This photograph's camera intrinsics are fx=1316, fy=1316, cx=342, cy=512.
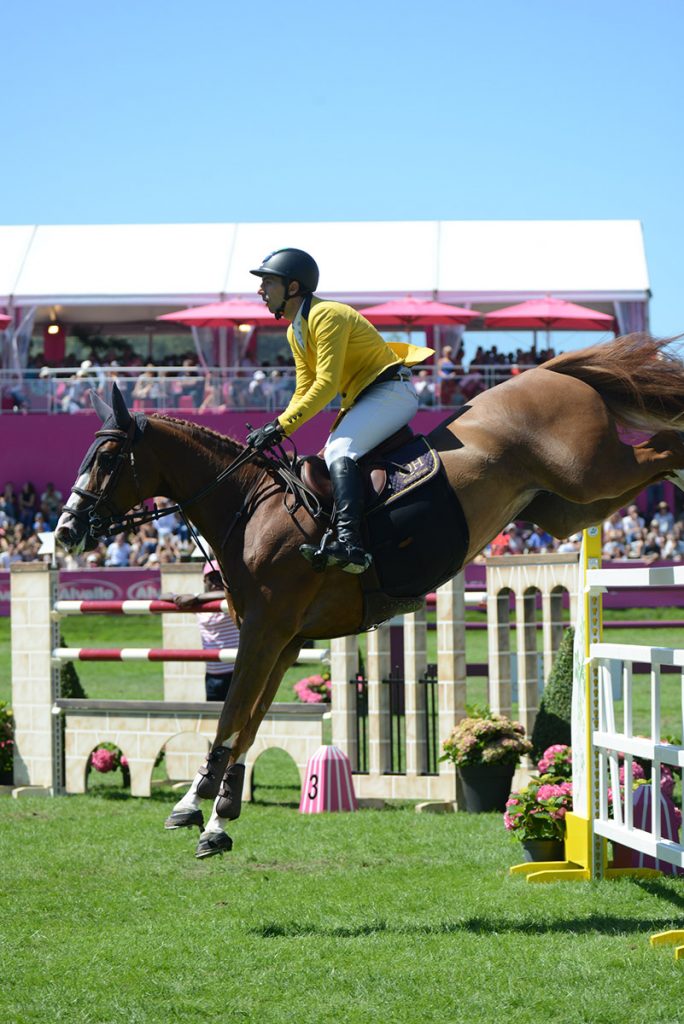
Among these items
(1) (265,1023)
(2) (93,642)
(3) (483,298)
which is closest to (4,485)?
(2) (93,642)

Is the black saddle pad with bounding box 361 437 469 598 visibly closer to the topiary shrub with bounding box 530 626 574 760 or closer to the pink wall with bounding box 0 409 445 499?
the topiary shrub with bounding box 530 626 574 760

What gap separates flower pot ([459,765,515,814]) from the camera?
8320mm

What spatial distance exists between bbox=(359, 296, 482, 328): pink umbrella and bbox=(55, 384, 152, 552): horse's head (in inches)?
818

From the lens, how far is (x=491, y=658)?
898 centimetres

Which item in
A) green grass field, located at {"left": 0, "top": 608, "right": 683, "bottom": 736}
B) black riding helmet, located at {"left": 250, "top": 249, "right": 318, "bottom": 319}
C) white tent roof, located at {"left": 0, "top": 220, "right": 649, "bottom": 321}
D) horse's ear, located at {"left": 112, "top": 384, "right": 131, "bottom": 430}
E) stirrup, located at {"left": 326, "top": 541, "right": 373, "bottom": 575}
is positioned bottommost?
green grass field, located at {"left": 0, "top": 608, "right": 683, "bottom": 736}

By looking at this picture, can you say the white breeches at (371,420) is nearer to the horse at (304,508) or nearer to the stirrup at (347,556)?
the horse at (304,508)

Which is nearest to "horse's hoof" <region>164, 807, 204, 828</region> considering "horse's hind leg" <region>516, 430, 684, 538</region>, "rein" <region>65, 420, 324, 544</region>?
"rein" <region>65, 420, 324, 544</region>

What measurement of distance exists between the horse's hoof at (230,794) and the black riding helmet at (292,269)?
81.1 inches

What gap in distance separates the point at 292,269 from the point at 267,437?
77cm

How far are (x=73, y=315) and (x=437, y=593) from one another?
84.8ft

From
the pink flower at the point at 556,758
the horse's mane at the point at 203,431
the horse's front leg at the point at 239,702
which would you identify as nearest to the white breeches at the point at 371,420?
the horse's mane at the point at 203,431

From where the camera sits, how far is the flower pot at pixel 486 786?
8.32 metres

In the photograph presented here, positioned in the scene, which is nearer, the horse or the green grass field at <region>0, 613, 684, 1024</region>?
the green grass field at <region>0, 613, 684, 1024</region>

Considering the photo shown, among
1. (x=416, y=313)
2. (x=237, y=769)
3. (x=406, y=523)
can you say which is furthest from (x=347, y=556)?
(x=416, y=313)
